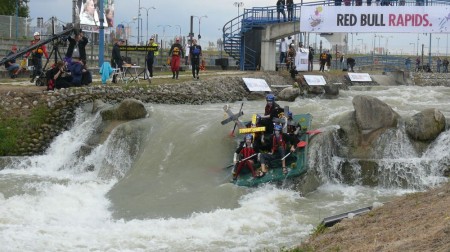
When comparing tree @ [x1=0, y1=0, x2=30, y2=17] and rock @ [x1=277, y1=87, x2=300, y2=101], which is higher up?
tree @ [x1=0, y1=0, x2=30, y2=17]

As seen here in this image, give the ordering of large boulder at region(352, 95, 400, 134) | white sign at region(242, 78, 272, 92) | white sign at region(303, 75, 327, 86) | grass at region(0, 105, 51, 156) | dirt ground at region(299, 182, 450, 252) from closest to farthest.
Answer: dirt ground at region(299, 182, 450, 252) < large boulder at region(352, 95, 400, 134) < grass at region(0, 105, 51, 156) < white sign at region(242, 78, 272, 92) < white sign at region(303, 75, 327, 86)

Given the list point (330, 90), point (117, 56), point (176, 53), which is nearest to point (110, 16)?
point (176, 53)

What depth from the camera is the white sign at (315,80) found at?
114ft

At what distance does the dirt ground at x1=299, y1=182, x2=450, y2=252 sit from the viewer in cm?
816

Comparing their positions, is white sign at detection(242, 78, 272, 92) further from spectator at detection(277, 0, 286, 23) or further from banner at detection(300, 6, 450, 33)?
spectator at detection(277, 0, 286, 23)

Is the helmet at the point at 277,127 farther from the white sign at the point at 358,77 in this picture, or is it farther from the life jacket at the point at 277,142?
the white sign at the point at 358,77

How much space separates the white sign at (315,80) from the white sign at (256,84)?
284cm

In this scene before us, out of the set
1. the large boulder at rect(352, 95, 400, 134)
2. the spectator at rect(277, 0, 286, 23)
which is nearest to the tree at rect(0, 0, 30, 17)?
the spectator at rect(277, 0, 286, 23)

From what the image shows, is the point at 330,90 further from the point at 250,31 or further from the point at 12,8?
the point at 12,8

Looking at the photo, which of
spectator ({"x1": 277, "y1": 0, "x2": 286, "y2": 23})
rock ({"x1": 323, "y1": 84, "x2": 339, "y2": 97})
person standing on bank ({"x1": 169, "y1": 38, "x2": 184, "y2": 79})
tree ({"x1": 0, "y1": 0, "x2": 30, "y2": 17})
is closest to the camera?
person standing on bank ({"x1": 169, "y1": 38, "x2": 184, "y2": 79})

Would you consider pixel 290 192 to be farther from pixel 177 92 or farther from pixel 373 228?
pixel 177 92

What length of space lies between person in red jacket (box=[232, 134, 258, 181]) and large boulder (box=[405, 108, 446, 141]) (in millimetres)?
4426

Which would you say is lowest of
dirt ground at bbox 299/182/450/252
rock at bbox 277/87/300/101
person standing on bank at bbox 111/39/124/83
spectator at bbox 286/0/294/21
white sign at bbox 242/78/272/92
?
dirt ground at bbox 299/182/450/252

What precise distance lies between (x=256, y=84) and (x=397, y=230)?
909 inches
